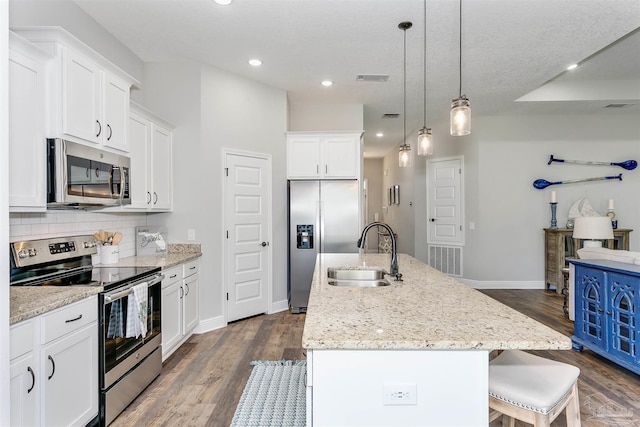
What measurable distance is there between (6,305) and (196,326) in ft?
8.87

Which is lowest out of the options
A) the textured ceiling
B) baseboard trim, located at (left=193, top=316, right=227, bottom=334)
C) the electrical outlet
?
baseboard trim, located at (left=193, top=316, right=227, bottom=334)

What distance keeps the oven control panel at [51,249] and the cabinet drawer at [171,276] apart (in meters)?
0.59

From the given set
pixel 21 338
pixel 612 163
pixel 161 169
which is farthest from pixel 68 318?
pixel 612 163

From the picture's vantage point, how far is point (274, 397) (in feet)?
7.86

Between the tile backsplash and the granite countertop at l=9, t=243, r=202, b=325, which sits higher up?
the tile backsplash

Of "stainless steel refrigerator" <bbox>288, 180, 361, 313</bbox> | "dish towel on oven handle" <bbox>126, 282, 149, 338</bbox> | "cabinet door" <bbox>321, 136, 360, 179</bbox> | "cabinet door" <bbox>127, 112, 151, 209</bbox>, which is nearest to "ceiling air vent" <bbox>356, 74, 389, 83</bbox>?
"cabinet door" <bbox>321, 136, 360, 179</bbox>

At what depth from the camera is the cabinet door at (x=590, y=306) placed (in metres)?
2.83

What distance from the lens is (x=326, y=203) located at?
4.57 metres

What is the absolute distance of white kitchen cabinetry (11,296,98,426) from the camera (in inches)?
58.9

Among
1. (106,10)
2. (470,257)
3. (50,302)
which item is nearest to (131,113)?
(106,10)

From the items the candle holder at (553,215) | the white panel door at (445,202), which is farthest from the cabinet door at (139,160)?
the candle holder at (553,215)

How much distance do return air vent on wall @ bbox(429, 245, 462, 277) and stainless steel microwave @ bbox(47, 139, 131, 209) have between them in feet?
17.7

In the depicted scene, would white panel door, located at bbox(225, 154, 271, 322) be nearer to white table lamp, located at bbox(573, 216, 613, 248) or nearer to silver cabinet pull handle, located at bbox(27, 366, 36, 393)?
silver cabinet pull handle, located at bbox(27, 366, 36, 393)

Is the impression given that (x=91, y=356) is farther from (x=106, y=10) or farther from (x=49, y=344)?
(x=106, y=10)
